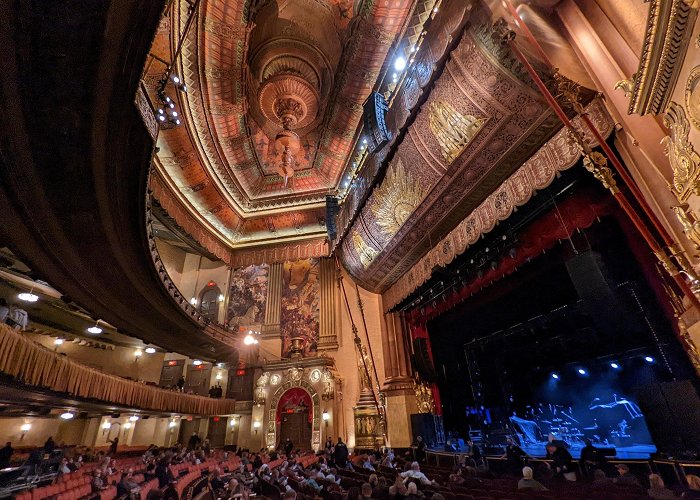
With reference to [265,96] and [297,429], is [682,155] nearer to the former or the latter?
[265,96]

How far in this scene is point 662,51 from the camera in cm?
231

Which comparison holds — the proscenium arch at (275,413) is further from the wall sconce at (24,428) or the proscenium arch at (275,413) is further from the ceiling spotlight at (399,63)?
the ceiling spotlight at (399,63)

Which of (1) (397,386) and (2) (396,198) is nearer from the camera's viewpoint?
(2) (396,198)

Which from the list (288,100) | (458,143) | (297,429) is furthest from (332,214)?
(297,429)

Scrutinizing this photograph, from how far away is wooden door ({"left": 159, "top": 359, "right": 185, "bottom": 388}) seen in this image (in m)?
16.7

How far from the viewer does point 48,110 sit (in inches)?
165

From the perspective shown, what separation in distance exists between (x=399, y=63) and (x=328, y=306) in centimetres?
1078

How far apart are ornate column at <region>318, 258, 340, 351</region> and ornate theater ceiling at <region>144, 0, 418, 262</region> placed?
10.1 ft

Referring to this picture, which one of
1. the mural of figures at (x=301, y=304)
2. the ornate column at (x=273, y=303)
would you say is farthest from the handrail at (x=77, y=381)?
the mural of figures at (x=301, y=304)

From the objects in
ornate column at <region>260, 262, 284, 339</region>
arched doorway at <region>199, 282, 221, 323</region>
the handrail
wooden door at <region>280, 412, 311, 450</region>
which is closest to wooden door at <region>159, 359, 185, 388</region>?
arched doorway at <region>199, 282, 221, 323</region>

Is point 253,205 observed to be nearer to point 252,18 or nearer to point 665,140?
point 252,18

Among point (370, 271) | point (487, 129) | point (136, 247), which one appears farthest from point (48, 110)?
point (370, 271)

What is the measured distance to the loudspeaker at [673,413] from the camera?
157 inches

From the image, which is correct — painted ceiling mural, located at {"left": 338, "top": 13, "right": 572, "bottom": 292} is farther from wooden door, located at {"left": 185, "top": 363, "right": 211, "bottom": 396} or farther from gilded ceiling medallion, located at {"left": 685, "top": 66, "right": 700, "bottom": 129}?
wooden door, located at {"left": 185, "top": 363, "right": 211, "bottom": 396}
